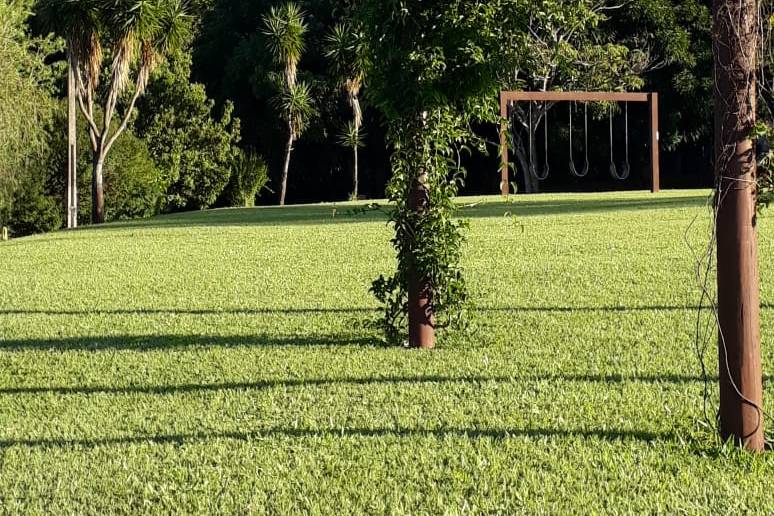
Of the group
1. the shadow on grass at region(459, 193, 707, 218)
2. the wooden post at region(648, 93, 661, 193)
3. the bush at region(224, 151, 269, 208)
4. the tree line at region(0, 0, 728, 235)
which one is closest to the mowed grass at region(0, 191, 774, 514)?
the shadow on grass at region(459, 193, 707, 218)

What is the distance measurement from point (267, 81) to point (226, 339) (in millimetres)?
32905

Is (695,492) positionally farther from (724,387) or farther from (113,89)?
(113,89)

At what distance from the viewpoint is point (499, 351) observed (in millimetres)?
7703

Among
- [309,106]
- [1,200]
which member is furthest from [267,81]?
[1,200]

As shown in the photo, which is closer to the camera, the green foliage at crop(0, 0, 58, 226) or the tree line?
the green foliage at crop(0, 0, 58, 226)

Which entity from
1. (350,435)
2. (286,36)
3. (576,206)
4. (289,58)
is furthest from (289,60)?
(350,435)

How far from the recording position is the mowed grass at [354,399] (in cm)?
450

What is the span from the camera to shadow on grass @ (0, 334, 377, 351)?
830cm

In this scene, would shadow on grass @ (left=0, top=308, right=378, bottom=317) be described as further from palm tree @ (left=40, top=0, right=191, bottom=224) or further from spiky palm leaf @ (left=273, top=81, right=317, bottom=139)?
spiky palm leaf @ (left=273, top=81, right=317, bottom=139)

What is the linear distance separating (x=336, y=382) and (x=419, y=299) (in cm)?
141

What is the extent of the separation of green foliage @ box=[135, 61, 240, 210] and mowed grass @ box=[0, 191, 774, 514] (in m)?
25.3

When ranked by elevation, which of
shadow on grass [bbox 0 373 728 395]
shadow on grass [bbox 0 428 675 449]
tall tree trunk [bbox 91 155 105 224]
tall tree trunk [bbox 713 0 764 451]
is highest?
tall tree trunk [bbox 91 155 105 224]

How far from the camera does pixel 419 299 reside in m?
8.00

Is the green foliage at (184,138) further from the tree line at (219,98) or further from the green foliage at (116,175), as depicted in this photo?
→ the green foliage at (116,175)
